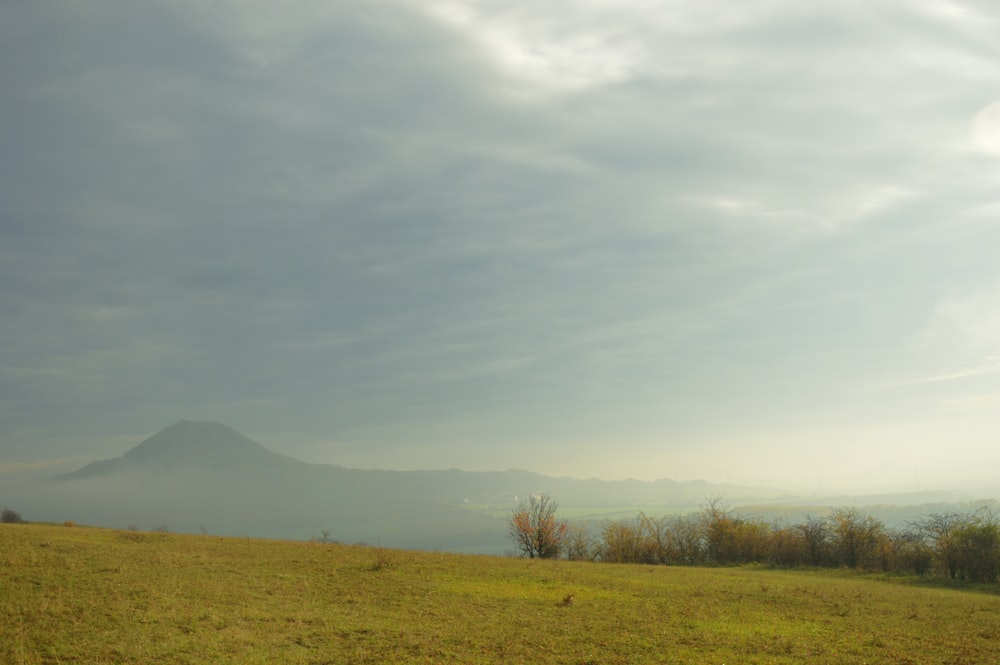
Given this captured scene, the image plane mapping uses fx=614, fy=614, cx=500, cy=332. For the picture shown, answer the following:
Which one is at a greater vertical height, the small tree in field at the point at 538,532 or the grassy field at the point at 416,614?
the grassy field at the point at 416,614

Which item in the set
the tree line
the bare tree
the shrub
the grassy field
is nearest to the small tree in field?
the tree line

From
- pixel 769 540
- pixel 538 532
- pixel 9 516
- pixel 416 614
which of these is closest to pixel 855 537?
pixel 769 540

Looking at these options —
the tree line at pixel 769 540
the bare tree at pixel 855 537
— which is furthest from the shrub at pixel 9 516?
the bare tree at pixel 855 537

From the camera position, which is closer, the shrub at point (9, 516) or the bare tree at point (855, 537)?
the bare tree at point (855, 537)

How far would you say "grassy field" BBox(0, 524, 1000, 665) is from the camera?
1819cm

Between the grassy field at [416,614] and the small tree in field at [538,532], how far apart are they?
27004mm

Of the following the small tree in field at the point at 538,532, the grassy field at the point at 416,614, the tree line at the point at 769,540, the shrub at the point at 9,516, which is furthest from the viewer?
the small tree in field at the point at 538,532

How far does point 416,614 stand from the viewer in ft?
76.7

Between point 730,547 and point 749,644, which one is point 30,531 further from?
point 730,547

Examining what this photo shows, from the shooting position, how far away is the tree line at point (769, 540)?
49844 millimetres

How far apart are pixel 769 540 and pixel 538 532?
23.6 metres

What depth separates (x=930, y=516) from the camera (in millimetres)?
55625

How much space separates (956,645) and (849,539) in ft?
145

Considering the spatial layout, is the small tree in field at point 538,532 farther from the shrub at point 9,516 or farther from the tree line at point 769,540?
the shrub at point 9,516
